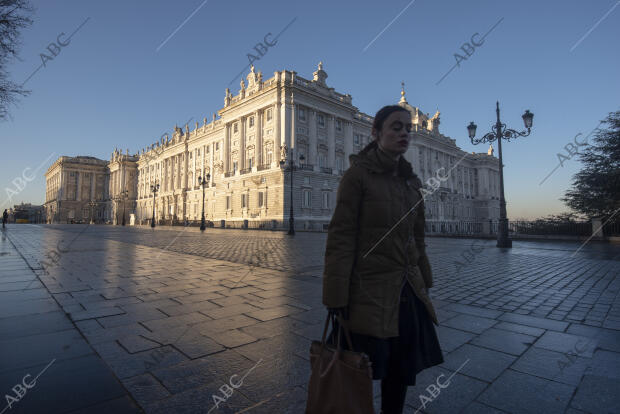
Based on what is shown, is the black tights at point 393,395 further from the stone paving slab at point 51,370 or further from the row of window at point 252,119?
the row of window at point 252,119

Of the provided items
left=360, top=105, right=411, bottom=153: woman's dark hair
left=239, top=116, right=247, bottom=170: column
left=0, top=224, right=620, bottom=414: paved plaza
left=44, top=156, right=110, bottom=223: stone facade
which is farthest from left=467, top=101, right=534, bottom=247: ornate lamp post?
left=44, top=156, right=110, bottom=223: stone facade

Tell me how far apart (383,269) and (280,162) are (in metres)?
27.4

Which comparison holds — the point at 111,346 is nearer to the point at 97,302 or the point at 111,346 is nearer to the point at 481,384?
the point at 97,302

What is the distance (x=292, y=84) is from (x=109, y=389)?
36.2m

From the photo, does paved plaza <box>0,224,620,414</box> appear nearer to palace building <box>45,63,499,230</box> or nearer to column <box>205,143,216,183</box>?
palace building <box>45,63,499,230</box>

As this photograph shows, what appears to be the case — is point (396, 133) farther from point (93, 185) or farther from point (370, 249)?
point (93, 185)

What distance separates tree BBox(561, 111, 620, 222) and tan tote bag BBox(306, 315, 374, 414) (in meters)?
22.3

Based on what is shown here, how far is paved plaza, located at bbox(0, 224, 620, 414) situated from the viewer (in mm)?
2066

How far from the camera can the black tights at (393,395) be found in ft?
5.49

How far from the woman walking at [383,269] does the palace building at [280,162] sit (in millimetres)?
21778

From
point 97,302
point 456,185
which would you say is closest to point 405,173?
point 97,302

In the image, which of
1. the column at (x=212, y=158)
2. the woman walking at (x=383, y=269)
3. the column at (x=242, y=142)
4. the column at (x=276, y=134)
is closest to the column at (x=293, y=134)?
the column at (x=276, y=134)

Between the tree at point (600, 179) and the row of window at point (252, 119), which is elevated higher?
the row of window at point (252, 119)

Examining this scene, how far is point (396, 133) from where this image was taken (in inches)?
67.7
